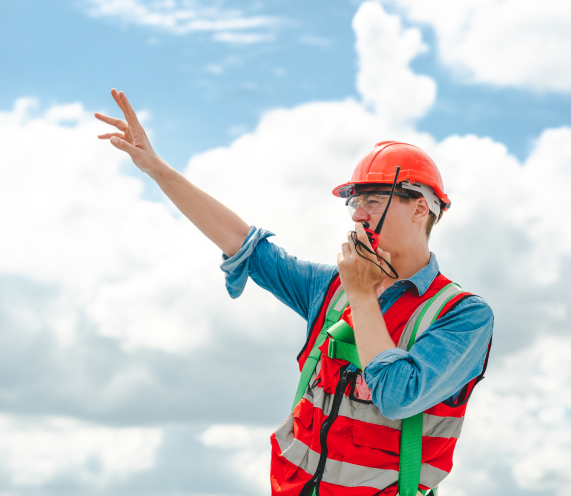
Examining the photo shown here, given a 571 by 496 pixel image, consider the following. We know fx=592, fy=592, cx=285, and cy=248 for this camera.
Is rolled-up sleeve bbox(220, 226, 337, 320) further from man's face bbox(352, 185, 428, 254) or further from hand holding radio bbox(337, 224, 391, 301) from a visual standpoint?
hand holding radio bbox(337, 224, 391, 301)

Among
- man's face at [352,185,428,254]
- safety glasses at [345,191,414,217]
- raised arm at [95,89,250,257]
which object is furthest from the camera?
raised arm at [95,89,250,257]

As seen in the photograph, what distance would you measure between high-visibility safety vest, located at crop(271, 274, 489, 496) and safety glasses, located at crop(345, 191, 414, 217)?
0.78m

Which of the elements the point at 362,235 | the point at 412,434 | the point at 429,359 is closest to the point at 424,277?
the point at 362,235

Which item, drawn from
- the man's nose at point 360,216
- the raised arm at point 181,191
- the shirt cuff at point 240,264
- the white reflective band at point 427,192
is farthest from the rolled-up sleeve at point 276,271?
the white reflective band at point 427,192

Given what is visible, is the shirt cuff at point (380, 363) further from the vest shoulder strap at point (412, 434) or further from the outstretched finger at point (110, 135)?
the outstretched finger at point (110, 135)

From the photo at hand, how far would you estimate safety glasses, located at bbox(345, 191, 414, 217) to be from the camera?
5.26 m

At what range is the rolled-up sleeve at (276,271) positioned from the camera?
5781 millimetres

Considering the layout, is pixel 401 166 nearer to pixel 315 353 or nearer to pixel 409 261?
pixel 409 261

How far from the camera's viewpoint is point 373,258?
473 centimetres

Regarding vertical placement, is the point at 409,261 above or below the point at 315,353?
above

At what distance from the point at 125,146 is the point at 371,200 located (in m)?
2.36

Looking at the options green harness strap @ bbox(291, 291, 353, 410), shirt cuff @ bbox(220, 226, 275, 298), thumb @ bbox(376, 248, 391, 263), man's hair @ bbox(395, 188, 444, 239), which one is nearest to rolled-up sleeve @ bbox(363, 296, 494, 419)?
thumb @ bbox(376, 248, 391, 263)

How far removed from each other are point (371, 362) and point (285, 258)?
76.9 inches

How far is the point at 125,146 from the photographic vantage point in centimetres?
559
